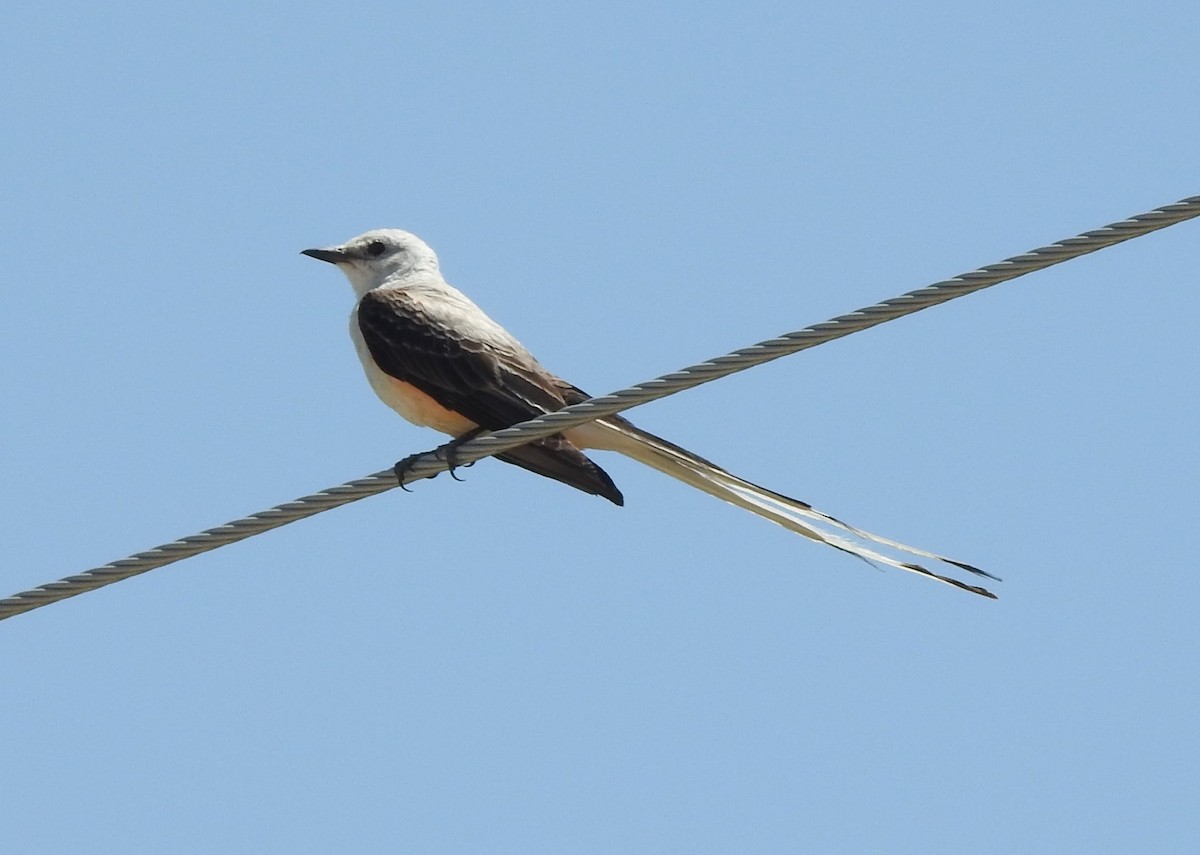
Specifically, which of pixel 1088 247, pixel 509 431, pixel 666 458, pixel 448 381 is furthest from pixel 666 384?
pixel 448 381

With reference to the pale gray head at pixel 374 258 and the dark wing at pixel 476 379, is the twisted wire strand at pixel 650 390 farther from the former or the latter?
the pale gray head at pixel 374 258

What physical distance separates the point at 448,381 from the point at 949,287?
277cm

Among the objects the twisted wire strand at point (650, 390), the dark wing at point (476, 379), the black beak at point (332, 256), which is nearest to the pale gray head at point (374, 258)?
the black beak at point (332, 256)

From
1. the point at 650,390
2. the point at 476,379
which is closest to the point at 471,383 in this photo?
the point at 476,379

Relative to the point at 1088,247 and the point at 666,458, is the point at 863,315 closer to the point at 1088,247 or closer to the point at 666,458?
the point at 1088,247

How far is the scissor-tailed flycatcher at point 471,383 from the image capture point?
20.1ft

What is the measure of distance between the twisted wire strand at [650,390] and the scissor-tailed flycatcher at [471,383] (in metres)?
1.01

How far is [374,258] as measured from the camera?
787 cm

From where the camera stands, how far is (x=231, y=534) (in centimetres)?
502

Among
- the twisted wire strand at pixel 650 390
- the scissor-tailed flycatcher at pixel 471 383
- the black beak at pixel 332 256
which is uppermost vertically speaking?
the black beak at pixel 332 256

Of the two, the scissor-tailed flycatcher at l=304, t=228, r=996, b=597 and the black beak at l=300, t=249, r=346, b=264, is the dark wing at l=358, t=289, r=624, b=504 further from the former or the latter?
the black beak at l=300, t=249, r=346, b=264

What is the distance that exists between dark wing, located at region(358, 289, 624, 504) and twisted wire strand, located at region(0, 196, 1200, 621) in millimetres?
1064

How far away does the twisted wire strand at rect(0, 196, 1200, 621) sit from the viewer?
435cm

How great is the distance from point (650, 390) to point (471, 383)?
Result: 2146mm
